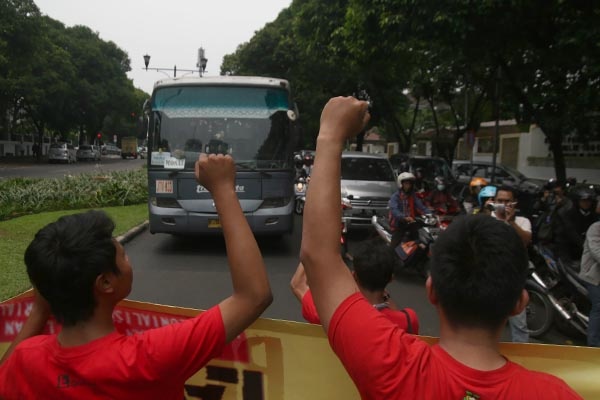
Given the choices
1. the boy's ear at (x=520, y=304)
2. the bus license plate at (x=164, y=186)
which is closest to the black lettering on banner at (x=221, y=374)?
the boy's ear at (x=520, y=304)

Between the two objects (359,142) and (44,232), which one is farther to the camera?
(359,142)

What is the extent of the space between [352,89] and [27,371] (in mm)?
29367

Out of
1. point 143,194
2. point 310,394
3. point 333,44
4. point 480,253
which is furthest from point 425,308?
point 143,194

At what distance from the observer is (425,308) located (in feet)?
20.5

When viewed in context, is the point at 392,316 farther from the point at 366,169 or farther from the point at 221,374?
the point at 366,169

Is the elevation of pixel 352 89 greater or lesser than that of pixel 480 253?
greater

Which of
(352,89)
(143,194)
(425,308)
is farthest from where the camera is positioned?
(352,89)

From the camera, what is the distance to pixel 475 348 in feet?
4.15

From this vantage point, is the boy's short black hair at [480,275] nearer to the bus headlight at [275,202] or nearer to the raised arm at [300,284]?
the raised arm at [300,284]

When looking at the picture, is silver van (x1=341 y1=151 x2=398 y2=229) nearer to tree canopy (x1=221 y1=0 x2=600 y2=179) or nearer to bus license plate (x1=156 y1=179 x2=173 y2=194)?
tree canopy (x1=221 y1=0 x2=600 y2=179)

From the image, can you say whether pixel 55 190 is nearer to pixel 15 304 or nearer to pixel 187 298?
pixel 187 298

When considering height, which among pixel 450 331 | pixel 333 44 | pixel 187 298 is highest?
pixel 333 44

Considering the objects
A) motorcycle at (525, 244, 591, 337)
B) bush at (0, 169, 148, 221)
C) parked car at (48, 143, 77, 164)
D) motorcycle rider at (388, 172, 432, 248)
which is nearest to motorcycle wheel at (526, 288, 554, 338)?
motorcycle at (525, 244, 591, 337)

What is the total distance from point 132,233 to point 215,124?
3316 millimetres
